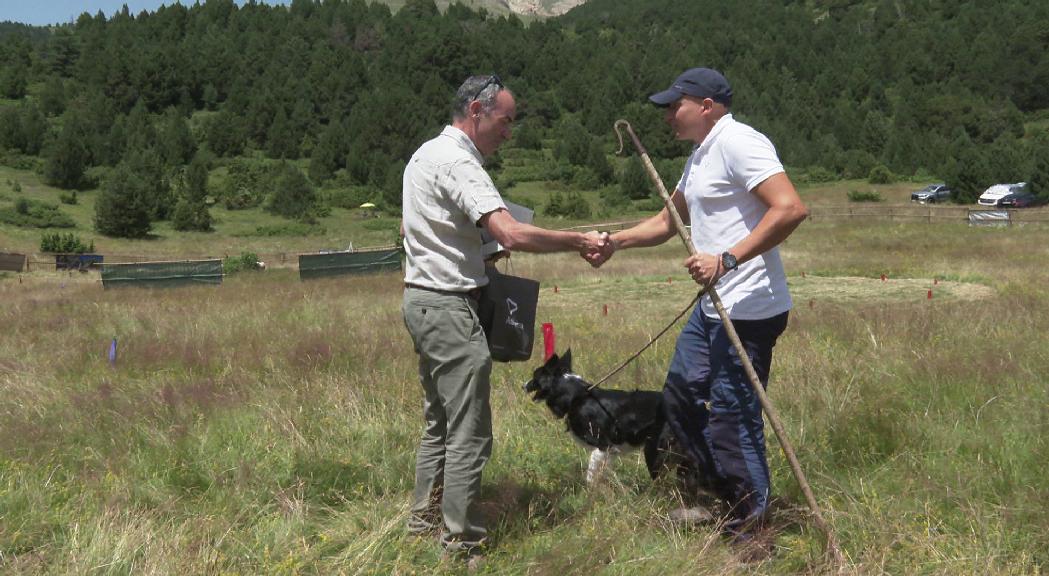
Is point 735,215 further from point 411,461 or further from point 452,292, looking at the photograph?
point 411,461

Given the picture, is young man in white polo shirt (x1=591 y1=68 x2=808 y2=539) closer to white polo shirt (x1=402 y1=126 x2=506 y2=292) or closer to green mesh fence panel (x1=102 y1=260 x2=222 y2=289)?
white polo shirt (x1=402 y1=126 x2=506 y2=292)

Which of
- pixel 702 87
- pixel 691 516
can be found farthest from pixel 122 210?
pixel 691 516

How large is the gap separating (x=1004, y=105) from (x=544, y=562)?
109937 millimetres

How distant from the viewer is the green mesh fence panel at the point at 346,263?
30.9 meters

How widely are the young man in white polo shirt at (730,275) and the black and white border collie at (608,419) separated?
0.49m

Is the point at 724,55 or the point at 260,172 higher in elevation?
the point at 724,55

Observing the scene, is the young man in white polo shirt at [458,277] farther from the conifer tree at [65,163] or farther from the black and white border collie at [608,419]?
the conifer tree at [65,163]

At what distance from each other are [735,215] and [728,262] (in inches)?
11.9

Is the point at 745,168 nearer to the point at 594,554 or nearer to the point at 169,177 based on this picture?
the point at 594,554

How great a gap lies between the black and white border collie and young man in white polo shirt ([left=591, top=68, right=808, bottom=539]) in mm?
488

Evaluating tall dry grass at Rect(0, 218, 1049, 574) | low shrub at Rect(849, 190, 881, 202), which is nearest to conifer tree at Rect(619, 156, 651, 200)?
low shrub at Rect(849, 190, 881, 202)

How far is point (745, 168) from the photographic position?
3.45m

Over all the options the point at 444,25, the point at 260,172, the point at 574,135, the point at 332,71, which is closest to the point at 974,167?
the point at 574,135

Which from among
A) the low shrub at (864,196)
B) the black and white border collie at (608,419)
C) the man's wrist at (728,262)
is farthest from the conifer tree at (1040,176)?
the man's wrist at (728,262)
